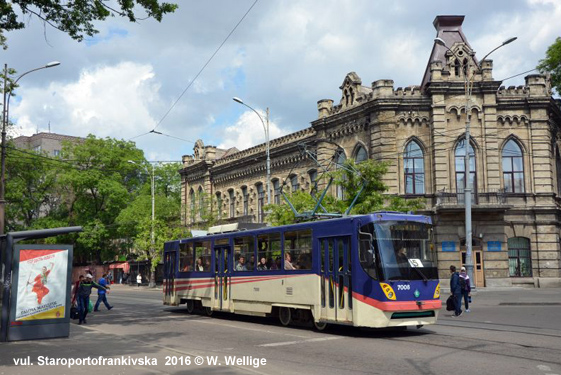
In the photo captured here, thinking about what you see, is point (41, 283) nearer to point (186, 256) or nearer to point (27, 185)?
point (186, 256)

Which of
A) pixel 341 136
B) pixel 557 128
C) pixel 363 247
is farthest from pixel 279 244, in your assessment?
pixel 557 128

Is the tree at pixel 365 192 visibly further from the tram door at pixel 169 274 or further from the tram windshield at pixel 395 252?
the tram windshield at pixel 395 252

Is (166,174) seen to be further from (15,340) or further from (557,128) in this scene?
(15,340)

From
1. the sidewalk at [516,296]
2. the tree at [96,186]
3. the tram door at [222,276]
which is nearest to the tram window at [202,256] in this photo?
the tram door at [222,276]

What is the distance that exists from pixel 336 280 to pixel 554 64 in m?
28.7

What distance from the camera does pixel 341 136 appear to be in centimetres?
3825

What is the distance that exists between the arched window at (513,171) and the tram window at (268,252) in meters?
21.8

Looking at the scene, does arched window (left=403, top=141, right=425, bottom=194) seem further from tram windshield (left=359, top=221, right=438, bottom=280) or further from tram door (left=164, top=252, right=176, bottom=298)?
tram windshield (left=359, top=221, right=438, bottom=280)

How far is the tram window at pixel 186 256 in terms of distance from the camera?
22.2m

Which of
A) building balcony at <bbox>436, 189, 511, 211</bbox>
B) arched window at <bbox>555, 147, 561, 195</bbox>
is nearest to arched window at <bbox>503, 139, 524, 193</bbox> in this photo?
building balcony at <bbox>436, 189, 511, 211</bbox>

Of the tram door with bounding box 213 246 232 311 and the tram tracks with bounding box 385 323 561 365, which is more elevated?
the tram door with bounding box 213 246 232 311

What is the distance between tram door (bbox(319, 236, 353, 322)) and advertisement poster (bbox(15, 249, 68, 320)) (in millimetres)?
6437

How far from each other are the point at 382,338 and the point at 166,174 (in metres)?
60.5

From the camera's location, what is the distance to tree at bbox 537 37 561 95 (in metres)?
35.6
